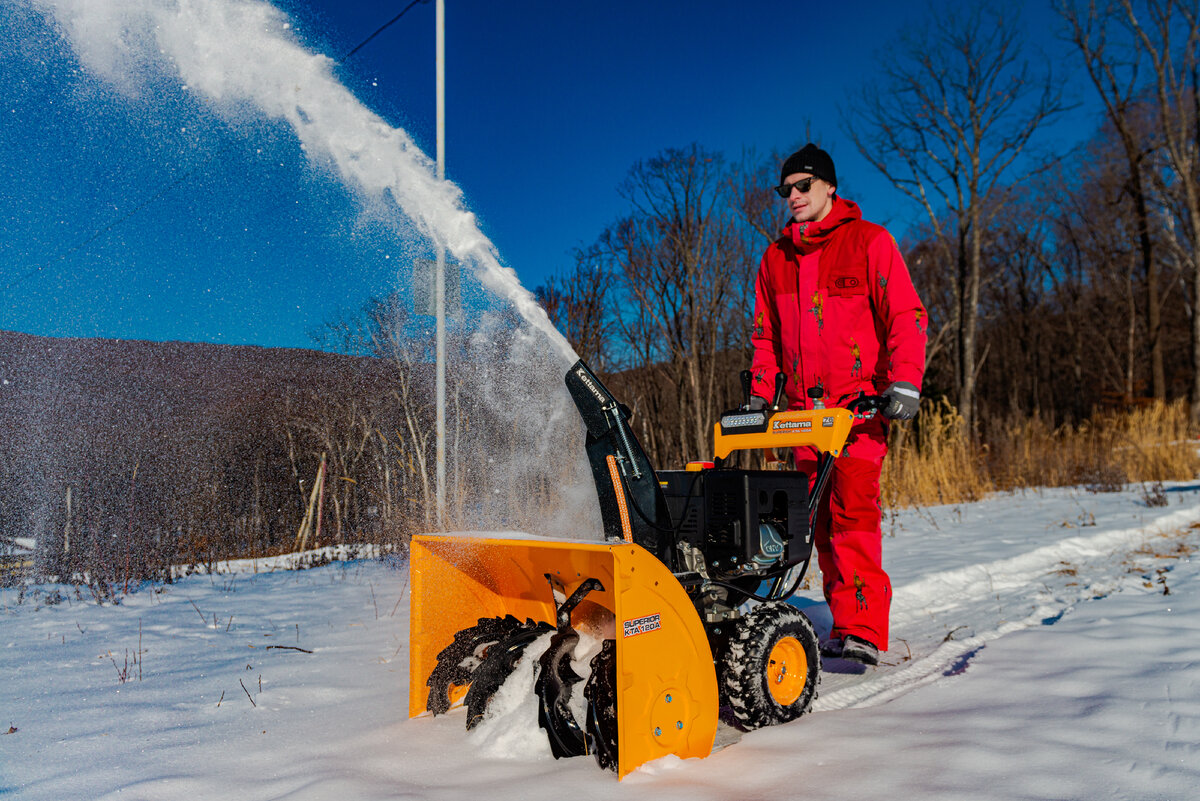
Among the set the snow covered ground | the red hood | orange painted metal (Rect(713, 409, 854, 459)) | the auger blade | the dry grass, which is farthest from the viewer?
the dry grass

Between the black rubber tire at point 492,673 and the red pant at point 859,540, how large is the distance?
139 centimetres

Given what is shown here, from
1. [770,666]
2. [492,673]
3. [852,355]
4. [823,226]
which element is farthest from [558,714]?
[823,226]

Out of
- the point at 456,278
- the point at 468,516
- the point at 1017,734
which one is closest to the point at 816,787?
the point at 1017,734

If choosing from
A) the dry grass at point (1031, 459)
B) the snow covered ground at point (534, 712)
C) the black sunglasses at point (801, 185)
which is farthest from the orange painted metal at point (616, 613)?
the dry grass at point (1031, 459)

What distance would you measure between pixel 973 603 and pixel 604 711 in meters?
2.96

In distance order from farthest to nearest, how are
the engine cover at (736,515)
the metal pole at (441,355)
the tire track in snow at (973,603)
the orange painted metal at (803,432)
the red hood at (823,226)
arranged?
the metal pole at (441,355)
the red hood at (823,226)
the tire track in snow at (973,603)
the orange painted metal at (803,432)
the engine cover at (736,515)

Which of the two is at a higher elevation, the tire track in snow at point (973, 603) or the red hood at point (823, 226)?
the red hood at point (823, 226)

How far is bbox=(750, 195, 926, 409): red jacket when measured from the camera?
116 inches

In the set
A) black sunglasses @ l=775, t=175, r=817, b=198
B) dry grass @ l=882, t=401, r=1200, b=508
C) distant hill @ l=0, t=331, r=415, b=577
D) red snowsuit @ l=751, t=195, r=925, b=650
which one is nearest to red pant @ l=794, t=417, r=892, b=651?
red snowsuit @ l=751, t=195, r=925, b=650

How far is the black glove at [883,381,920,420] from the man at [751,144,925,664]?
0.27ft

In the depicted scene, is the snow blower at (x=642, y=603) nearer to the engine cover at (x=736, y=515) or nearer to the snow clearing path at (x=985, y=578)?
the engine cover at (x=736, y=515)

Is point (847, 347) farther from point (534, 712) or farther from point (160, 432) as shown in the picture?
point (160, 432)

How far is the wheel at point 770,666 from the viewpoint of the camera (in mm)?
2219

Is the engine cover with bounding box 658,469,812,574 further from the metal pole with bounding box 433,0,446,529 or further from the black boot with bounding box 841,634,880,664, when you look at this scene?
the metal pole with bounding box 433,0,446,529
